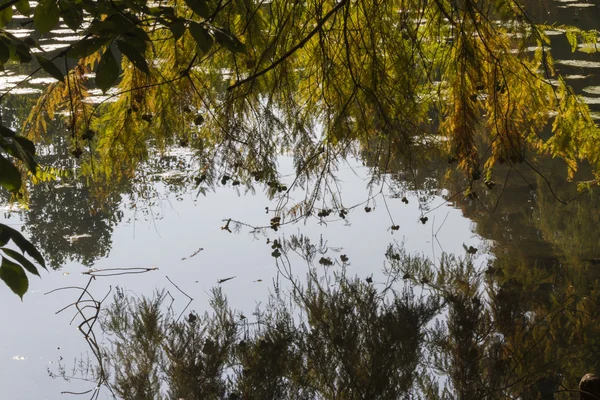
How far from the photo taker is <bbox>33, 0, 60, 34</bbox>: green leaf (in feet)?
4.09

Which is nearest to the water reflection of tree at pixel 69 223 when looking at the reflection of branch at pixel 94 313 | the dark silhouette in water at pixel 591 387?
the reflection of branch at pixel 94 313

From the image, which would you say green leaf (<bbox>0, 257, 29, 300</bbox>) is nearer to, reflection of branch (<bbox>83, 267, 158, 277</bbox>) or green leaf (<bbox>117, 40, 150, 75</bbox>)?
green leaf (<bbox>117, 40, 150, 75</bbox>)

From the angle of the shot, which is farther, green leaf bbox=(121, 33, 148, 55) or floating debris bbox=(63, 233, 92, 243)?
floating debris bbox=(63, 233, 92, 243)

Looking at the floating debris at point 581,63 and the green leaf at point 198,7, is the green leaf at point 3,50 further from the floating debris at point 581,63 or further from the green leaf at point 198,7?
the floating debris at point 581,63

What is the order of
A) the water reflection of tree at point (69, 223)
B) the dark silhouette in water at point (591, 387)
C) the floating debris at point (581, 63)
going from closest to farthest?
1. the dark silhouette in water at point (591, 387)
2. the water reflection of tree at point (69, 223)
3. the floating debris at point (581, 63)

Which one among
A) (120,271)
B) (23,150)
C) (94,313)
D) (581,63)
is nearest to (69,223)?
(120,271)

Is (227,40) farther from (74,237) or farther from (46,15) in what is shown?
(74,237)

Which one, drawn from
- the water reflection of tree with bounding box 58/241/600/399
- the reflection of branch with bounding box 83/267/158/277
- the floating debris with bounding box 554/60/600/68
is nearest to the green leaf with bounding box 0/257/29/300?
the water reflection of tree with bounding box 58/241/600/399

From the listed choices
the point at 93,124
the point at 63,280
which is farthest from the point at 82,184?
the point at 63,280

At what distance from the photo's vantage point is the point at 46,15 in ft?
4.11

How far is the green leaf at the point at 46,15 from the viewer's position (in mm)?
1246

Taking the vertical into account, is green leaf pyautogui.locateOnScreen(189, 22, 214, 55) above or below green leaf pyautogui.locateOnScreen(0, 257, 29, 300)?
above

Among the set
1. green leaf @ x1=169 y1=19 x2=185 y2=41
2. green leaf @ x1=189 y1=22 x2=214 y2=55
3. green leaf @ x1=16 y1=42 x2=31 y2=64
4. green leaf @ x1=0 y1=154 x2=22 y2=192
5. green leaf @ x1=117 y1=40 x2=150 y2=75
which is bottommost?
green leaf @ x1=0 y1=154 x2=22 y2=192

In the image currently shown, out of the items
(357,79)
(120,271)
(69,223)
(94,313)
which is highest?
(69,223)
